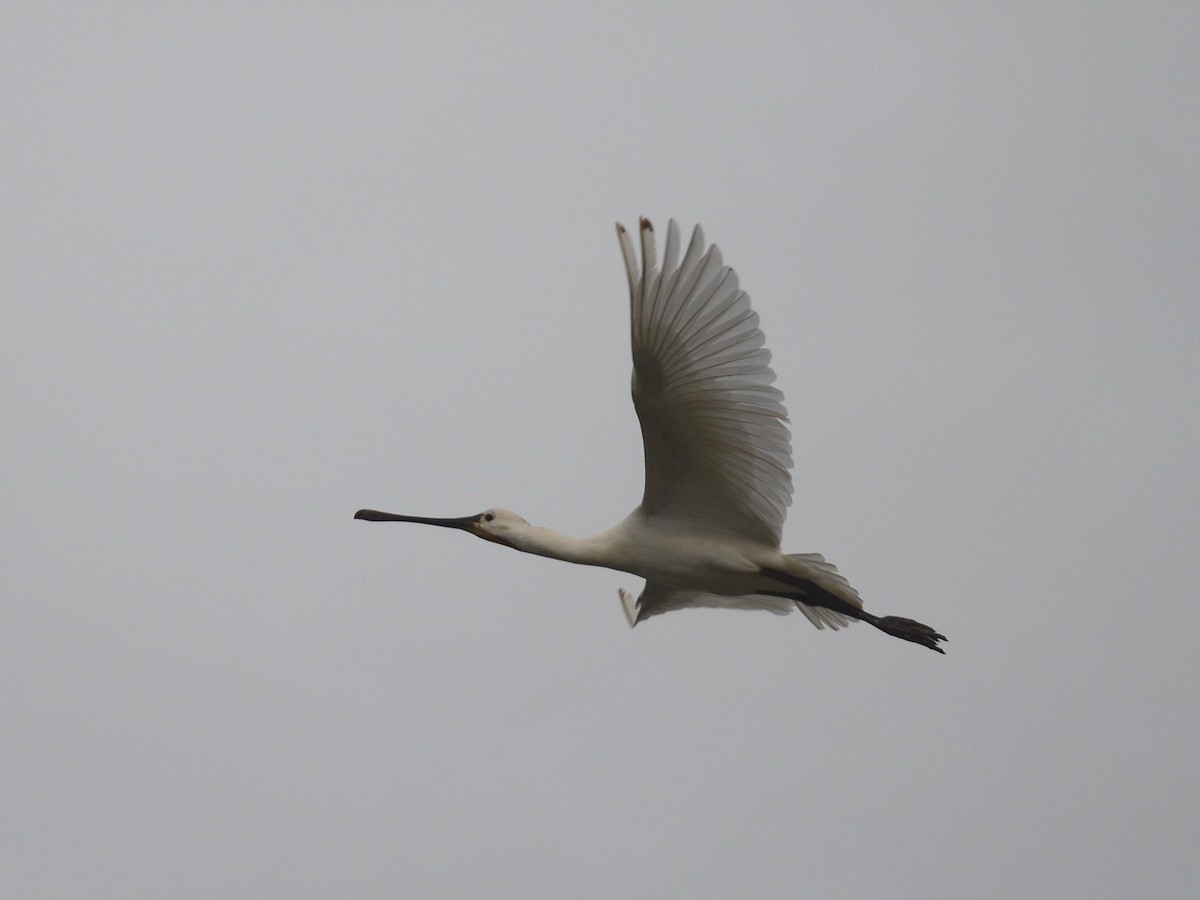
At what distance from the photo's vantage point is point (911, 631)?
37.4 feet

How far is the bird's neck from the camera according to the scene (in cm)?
1119

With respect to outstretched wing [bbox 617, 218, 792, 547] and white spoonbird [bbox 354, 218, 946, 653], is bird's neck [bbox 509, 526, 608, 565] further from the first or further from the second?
outstretched wing [bbox 617, 218, 792, 547]

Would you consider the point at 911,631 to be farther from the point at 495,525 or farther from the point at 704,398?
the point at 495,525

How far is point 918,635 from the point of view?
11.4 m

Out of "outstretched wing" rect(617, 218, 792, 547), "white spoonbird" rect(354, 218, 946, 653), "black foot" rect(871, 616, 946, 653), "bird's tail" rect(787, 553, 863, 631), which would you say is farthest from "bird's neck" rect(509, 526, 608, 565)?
"black foot" rect(871, 616, 946, 653)

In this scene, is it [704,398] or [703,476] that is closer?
[704,398]

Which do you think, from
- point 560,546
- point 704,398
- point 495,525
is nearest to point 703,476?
point 704,398

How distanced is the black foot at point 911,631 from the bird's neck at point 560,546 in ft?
5.80

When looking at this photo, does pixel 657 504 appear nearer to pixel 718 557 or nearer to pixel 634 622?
pixel 718 557

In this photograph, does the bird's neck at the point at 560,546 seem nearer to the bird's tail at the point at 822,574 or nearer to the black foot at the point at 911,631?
the bird's tail at the point at 822,574

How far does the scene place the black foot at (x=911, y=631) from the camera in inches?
449

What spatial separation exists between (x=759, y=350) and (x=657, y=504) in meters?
1.44

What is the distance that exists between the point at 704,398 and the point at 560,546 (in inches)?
62.6

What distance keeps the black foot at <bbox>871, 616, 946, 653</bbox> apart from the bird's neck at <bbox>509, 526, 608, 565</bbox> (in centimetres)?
177
